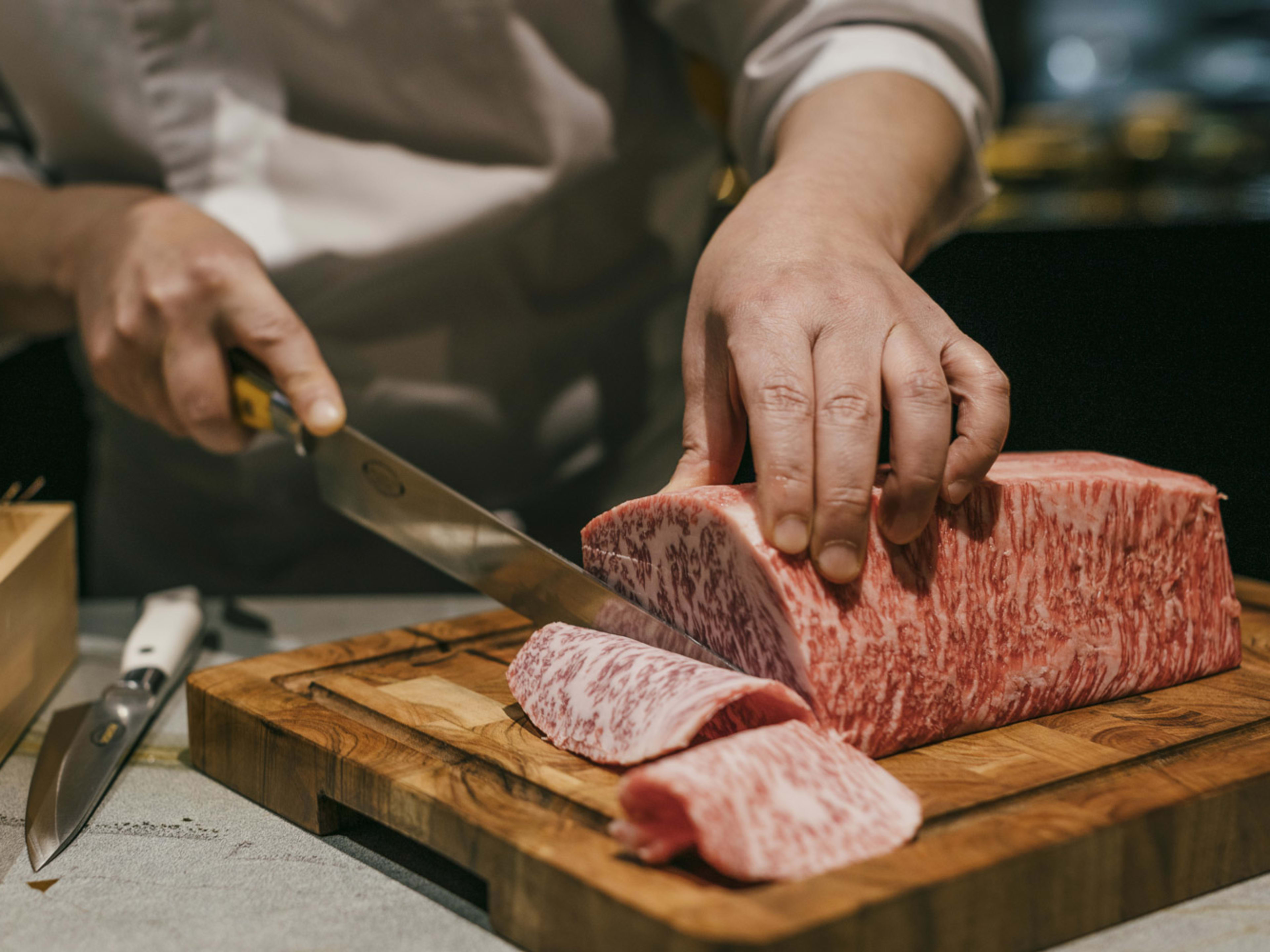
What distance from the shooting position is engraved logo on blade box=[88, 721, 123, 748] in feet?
5.06

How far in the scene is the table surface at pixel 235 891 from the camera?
47.1 inches

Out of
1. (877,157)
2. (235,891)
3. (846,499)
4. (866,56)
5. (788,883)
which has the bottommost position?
(235,891)

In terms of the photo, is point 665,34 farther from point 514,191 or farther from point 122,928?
point 122,928

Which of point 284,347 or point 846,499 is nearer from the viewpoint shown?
point 846,499

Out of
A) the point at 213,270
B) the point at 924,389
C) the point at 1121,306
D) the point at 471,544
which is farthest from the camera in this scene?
the point at 1121,306

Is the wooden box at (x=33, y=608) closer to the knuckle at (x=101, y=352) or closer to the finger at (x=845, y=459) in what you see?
the knuckle at (x=101, y=352)

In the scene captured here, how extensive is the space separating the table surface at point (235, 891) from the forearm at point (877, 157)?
0.95 m

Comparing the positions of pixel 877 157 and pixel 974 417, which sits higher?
pixel 877 157

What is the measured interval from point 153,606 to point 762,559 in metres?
1.11

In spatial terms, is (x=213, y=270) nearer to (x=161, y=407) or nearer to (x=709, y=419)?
(x=161, y=407)

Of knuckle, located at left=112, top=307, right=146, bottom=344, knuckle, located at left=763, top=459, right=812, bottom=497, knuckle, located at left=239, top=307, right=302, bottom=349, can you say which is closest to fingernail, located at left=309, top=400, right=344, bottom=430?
knuckle, located at left=239, top=307, right=302, bottom=349

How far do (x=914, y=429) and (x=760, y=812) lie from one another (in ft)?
1.67

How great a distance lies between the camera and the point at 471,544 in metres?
1.75

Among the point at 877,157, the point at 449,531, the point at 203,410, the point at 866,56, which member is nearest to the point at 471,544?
the point at 449,531
